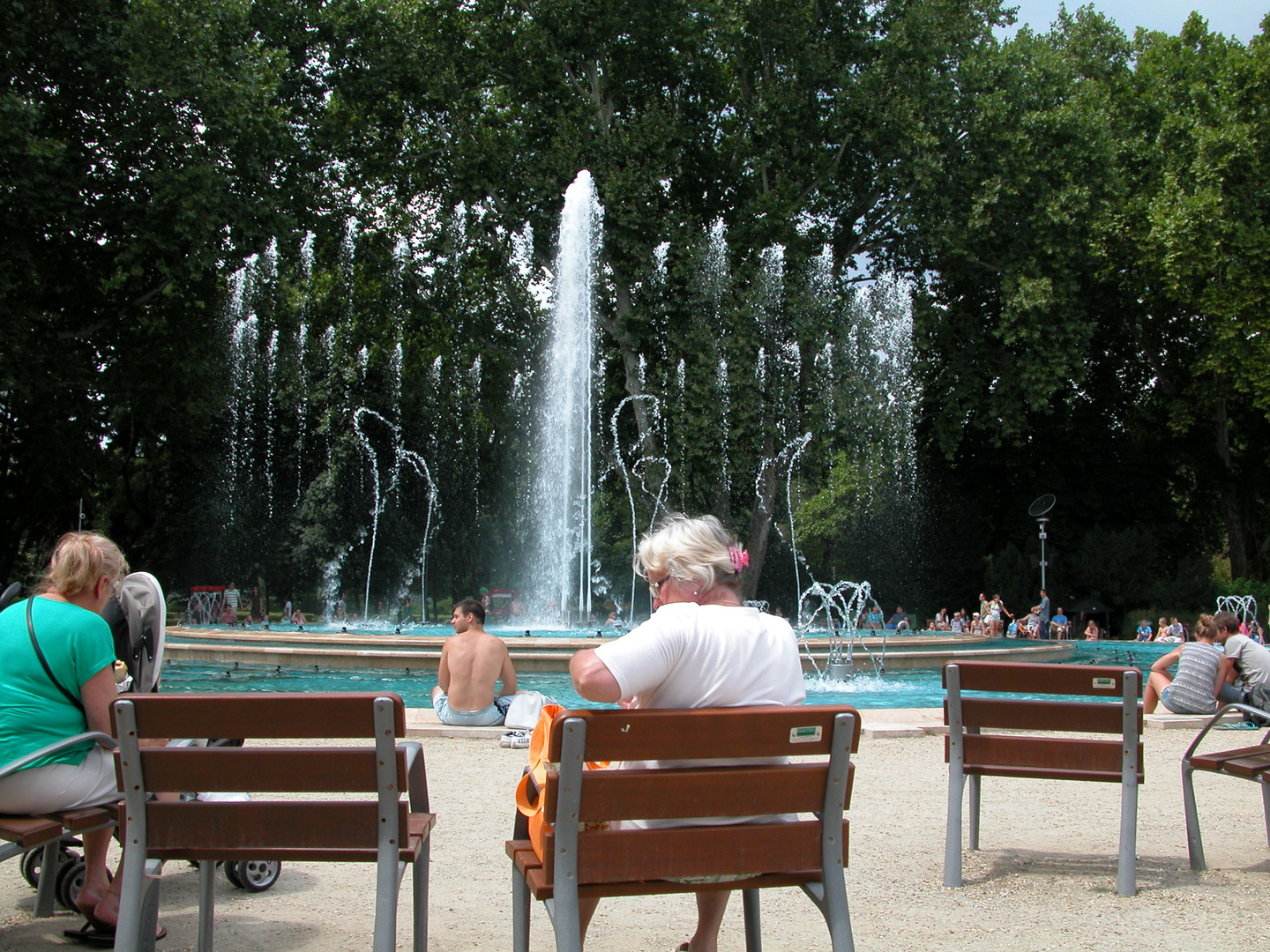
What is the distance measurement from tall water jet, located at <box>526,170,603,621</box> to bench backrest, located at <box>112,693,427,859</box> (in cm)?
2014

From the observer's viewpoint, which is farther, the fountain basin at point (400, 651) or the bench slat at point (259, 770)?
the fountain basin at point (400, 651)

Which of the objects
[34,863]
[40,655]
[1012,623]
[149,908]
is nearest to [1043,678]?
[149,908]

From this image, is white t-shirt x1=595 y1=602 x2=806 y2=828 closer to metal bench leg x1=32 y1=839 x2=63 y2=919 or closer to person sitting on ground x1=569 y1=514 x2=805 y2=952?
person sitting on ground x1=569 y1=514 x2=805 y2=952

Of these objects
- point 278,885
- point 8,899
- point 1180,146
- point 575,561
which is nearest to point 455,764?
point 278,885

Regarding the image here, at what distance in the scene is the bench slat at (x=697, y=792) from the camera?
2.87 metres

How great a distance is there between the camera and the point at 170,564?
109 feet

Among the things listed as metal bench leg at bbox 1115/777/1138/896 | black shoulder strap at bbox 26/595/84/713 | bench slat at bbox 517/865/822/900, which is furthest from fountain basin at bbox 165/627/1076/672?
bench slat at bbox 517/865/822/900

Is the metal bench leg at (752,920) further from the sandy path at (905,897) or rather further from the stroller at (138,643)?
the stroller at (138,643)

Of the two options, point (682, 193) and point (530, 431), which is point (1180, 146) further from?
point (530, 431)

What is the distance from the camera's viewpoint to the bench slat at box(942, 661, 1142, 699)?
441 cm

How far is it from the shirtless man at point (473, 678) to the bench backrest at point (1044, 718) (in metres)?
3.84

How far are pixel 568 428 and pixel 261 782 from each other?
2152cm

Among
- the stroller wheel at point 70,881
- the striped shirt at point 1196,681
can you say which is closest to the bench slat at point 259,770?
the stroller wheel at point 70,881

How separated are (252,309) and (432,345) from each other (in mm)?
4349
